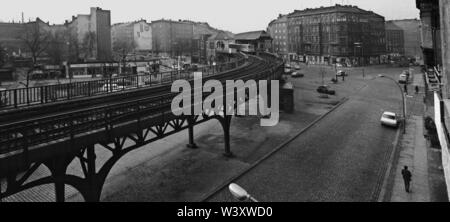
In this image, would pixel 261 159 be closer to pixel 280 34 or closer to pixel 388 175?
pixel 388 175

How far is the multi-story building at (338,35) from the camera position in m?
80.8

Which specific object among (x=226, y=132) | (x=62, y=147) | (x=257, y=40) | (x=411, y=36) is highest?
(x=411, y=36)

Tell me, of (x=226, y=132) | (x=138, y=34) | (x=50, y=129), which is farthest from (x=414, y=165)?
(x=138, y=34)

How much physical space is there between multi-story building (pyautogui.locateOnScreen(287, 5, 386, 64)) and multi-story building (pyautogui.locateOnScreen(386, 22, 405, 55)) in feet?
32.5

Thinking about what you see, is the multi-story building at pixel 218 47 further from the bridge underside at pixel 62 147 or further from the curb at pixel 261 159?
the bridge underside at pixel 62 147

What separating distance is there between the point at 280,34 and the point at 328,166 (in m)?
92.0

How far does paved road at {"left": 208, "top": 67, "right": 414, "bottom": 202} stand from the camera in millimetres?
16703

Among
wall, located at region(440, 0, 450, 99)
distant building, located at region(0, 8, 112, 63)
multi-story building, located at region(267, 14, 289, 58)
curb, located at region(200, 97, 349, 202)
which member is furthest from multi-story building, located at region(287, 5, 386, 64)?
wall, located at region(440, 0, 450, 99)

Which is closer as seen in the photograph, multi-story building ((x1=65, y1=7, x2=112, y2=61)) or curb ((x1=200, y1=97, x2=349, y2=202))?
curb ((x1=200, y1=97, x2=349, y2=202))

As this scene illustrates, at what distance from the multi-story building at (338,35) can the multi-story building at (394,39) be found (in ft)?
32.5

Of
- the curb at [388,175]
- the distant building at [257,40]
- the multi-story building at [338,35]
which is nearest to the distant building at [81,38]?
the distant building at [257,40]

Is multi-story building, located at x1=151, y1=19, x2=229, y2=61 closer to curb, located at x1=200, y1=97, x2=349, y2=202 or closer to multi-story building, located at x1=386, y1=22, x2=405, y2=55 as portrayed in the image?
multi-story building, located at x1=386, y1=22, x2=405, y2=55

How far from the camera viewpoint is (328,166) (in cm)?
2012
